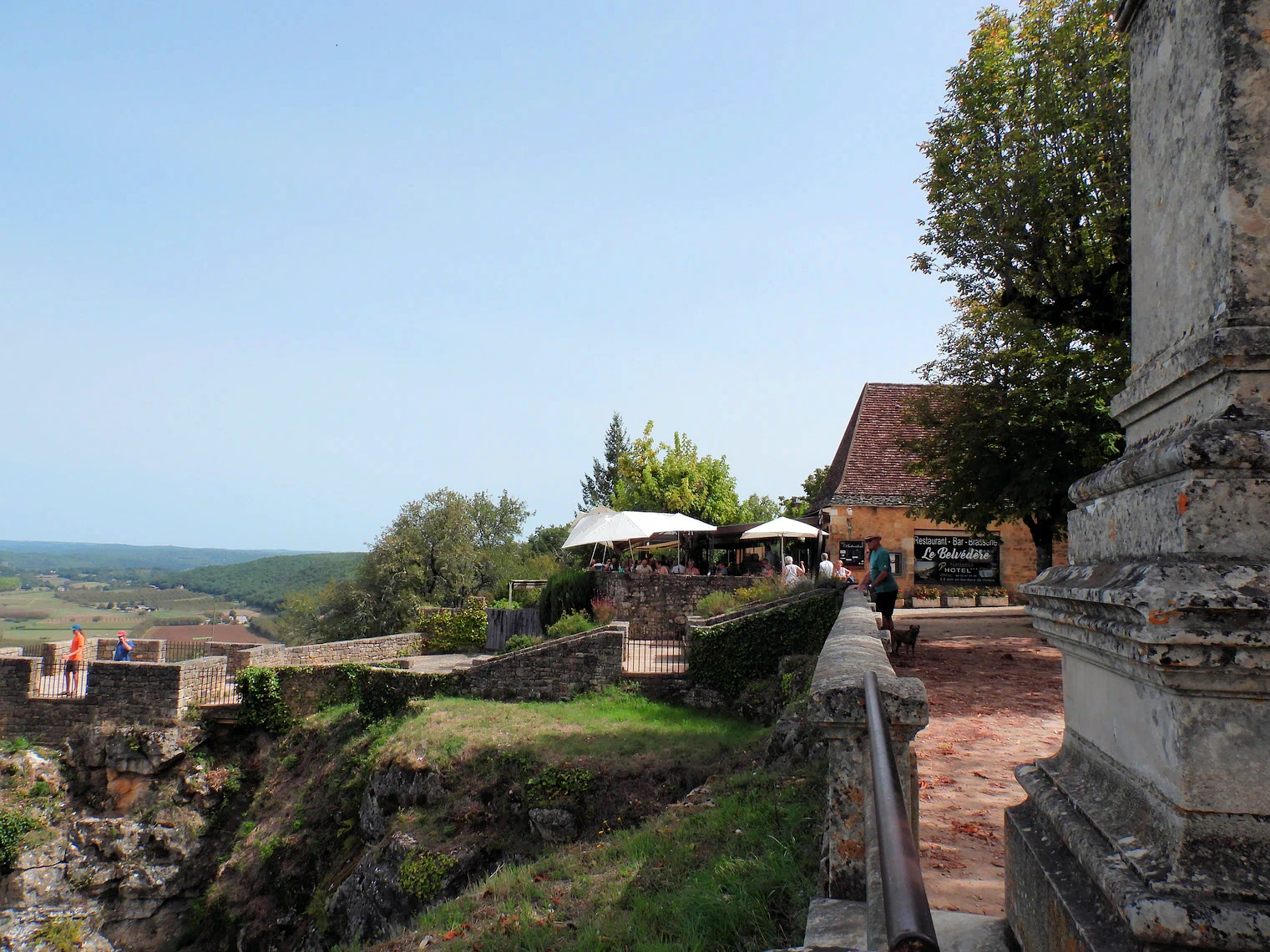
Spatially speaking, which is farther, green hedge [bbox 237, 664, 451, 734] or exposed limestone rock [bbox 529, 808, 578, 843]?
green hedge [bbox 237, 664, 451, 734]

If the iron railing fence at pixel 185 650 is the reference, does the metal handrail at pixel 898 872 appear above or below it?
above

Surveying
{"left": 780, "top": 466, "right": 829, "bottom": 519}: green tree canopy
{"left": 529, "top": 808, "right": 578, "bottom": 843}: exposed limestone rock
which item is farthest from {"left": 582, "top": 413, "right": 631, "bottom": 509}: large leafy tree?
{"left": 529, "top": 808, "right": 578, "bottom": 843}: exposed limestone rock

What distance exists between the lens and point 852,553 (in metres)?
26.2

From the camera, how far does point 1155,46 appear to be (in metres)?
2.13

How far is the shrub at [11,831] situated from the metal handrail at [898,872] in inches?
902

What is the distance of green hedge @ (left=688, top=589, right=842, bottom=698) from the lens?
1516cm

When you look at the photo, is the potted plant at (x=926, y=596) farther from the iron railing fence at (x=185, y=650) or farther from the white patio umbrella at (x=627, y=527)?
the iron railing fence at (x=185, y=650)

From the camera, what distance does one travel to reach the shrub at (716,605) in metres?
18.3

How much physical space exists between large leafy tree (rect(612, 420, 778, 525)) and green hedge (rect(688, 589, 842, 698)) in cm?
2333

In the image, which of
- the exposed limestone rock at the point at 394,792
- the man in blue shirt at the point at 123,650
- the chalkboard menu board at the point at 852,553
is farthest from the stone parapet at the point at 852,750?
the man in blue shirt at the point at 123,650

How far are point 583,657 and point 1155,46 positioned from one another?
55.0 ft

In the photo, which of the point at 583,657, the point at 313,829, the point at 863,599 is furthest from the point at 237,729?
the point at 863,599

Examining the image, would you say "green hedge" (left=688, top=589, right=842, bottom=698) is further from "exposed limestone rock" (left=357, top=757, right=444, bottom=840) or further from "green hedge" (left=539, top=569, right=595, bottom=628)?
"green hedge" (left=539, top=569, right=595, bottom=628)

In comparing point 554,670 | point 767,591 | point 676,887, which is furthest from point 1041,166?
point 554,670
